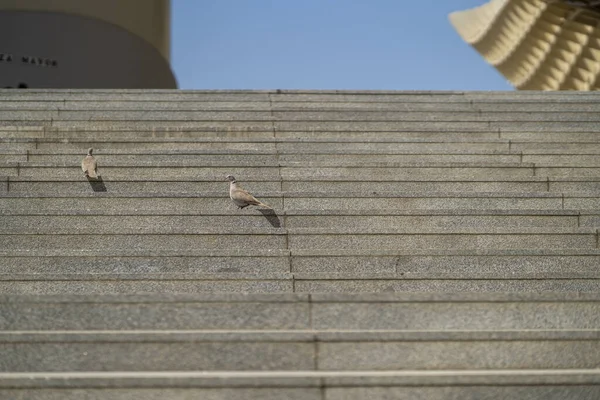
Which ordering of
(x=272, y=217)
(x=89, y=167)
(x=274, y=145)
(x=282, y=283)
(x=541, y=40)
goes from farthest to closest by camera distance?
1. (x=541, y=40)
2. (x=274, y=145)
3. (x=89, y=167)
4. (x=272, y=217)
5. (x=282, y=283)

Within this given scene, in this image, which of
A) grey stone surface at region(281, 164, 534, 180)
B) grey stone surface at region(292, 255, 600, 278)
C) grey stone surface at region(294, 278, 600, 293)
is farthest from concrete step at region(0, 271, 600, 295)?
grey stone surface at region(281, 164, 534, 180)

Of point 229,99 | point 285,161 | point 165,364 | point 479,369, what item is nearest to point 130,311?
point 165,364

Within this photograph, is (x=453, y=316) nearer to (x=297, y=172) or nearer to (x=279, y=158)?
(x=297, y=172)

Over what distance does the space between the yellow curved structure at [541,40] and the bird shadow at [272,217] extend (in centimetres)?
1823

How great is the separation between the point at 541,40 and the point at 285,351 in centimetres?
2426

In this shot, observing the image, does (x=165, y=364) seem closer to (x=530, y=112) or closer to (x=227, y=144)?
(x=227, y=144)

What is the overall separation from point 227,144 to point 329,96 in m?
2.27

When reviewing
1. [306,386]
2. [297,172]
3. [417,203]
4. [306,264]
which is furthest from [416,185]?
[306,386]

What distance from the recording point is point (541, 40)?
90.7 feet

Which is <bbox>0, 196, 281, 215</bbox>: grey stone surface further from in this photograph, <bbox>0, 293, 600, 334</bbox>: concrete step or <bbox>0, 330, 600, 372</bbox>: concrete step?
<bbox>0, 330, 600, 372</bbox>: concrete step

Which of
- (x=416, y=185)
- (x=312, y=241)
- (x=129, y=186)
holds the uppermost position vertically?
(x=129, y=186)

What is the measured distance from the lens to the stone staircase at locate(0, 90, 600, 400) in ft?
15.6

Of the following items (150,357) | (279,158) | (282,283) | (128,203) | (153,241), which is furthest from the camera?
(279,158)

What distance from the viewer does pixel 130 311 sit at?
199 inches
